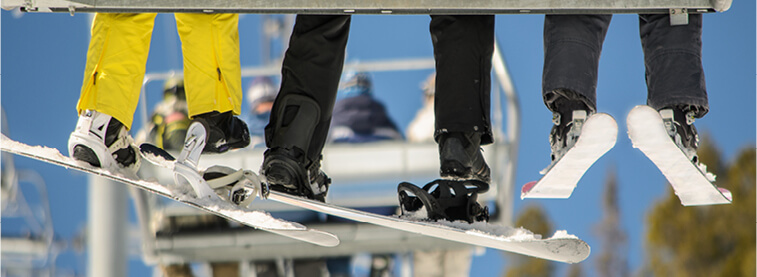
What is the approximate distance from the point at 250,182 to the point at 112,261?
3233mm

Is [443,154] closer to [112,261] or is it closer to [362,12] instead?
[362,12]

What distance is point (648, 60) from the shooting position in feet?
11.2

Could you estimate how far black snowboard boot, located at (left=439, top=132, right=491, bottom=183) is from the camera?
3.47 metres

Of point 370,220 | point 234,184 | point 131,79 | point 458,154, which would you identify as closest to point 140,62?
point 131,79

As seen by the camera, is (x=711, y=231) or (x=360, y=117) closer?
(x=360, y=117)

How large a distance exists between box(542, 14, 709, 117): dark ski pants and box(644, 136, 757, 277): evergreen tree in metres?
17.3

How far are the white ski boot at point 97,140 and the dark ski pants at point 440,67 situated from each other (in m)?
0.52

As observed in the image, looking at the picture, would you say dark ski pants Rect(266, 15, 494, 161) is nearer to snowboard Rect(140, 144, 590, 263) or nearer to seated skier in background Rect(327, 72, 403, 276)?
snowboard Rect(140, 144, 590, 263)

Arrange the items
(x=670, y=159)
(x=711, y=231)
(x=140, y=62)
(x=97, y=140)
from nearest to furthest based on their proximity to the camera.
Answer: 1. (x=670, y=159)
2. (x=97, y=140)
3. (x=140, y=62)
4. (x=711, y=231)

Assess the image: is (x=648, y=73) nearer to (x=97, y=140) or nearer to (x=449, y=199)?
(x=449, y=199)

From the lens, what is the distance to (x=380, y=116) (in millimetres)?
6355

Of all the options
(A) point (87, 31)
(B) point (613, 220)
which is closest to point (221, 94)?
(A) point (87, 31)

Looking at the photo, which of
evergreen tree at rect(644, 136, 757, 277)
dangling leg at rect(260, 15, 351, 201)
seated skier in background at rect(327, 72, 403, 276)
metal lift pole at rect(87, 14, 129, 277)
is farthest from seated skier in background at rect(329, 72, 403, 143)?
evergreen tree at rect(644, 136, 757, 277)

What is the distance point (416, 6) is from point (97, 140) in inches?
45.2
